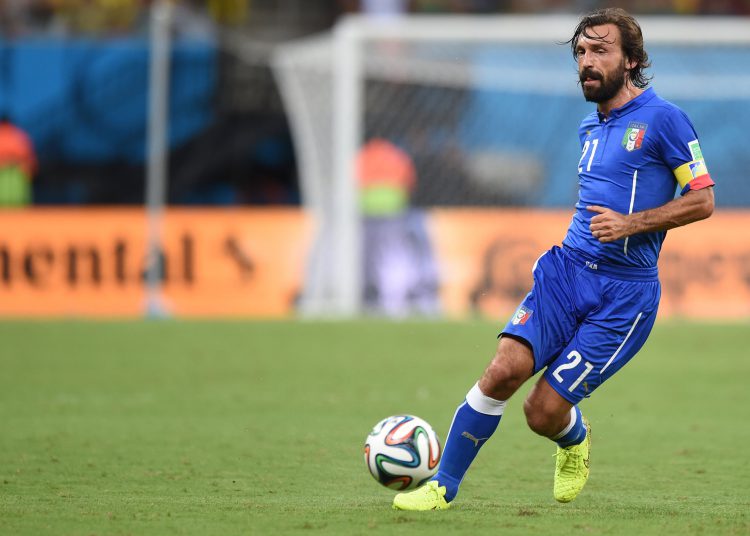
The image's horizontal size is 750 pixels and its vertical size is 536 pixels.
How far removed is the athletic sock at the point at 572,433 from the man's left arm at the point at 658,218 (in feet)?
3.44

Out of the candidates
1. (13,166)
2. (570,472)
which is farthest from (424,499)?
(13,166)

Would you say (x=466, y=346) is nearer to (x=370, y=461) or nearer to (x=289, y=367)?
(x=289, y=367)

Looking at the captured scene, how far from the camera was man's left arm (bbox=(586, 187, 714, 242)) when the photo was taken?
6801mm

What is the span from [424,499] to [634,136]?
214 centimetres

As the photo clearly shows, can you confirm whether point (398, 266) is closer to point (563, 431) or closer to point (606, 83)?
point (563, 431)

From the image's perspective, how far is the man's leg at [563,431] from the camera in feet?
23.0

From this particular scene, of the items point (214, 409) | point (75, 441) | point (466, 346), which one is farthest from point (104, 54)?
point (75, 441)

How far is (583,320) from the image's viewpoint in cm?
707

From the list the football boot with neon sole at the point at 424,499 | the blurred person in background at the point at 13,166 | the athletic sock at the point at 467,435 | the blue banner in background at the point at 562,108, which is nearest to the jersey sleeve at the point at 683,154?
the athletic sock at the point at 467,435

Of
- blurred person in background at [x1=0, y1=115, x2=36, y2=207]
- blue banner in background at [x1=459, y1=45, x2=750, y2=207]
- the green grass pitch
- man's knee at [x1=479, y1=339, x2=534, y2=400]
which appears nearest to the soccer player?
man's knee at [x1=479, y1=339, x2=534, y2=400]

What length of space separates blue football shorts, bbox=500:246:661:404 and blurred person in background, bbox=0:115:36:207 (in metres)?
17.2

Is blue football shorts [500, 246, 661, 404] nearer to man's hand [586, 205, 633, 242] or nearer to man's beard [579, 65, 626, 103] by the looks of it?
man's hand [586, 205, 633, 242]

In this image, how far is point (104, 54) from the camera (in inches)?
978

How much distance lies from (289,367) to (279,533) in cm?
828
